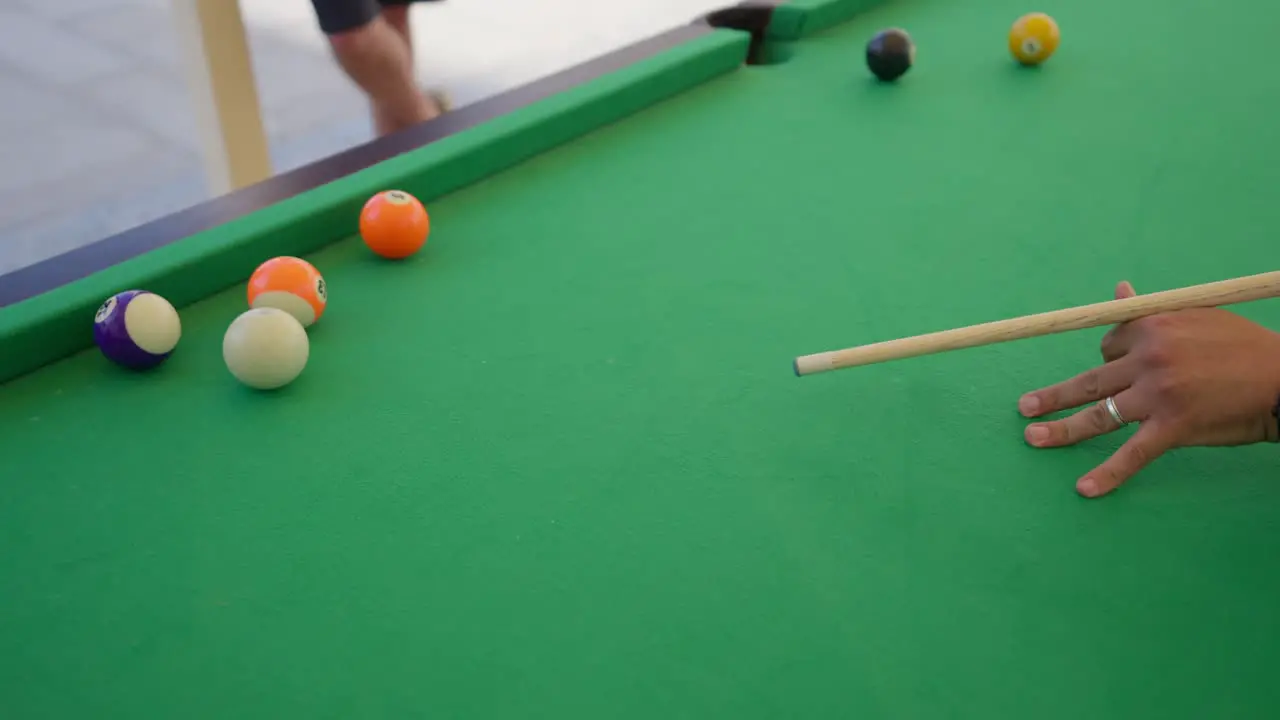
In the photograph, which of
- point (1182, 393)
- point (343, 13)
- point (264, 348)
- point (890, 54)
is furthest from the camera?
point (343, 13)

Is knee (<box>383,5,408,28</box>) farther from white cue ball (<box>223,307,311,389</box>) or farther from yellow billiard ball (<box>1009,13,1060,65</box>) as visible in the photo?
white cue ball (<box>223,307,311,389</box>)

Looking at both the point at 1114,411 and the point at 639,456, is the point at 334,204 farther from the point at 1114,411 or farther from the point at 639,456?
the point at 1114,411

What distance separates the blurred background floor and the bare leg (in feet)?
1.96

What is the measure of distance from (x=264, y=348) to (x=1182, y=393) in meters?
1.03

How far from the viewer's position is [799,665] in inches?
36.6

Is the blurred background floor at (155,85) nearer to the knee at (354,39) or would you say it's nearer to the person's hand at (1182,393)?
the knee at (354,39)

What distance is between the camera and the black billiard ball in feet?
6.68

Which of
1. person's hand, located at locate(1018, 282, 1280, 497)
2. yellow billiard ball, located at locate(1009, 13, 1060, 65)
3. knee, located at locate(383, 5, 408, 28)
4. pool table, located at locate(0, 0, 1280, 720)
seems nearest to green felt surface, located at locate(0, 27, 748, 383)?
pool table, located at locate(0, 0, 1280, 720)

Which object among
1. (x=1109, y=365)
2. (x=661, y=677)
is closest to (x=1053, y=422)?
(x=1109, y=365)

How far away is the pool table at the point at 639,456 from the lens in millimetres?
932

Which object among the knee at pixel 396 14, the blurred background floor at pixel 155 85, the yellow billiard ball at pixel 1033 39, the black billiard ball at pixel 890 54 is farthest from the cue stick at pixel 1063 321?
the blurred background floor at pixel 155 85

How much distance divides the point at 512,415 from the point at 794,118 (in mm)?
1014

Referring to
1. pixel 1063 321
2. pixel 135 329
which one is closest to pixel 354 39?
pixel 135 329

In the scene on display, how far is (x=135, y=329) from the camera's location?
4.06 feet
